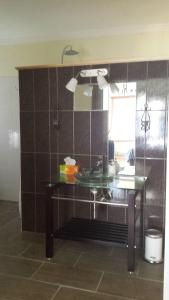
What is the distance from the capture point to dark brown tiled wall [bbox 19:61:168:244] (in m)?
2.68

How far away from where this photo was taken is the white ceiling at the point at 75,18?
9.85ft

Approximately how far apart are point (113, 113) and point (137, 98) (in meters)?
0.28

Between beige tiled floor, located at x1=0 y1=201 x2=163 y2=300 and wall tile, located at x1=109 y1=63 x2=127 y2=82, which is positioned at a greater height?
wall tile, located at x1=109 y1=63 x2=127 y2=82

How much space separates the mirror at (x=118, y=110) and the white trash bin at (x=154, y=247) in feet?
2.31

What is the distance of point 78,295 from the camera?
6.82 feet

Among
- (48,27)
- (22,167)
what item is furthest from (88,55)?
(22,167)

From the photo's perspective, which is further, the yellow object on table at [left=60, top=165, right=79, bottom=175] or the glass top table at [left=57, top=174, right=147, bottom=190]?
the yellow object on table at [left=60, top=165, right=79, bottom=175]

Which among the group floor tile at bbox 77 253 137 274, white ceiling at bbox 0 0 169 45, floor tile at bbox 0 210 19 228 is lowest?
floor tile at bbox 77 253 137 274

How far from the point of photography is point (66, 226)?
2.82 metres

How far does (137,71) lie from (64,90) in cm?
77

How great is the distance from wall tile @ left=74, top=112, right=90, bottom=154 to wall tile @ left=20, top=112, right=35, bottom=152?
0.50 metres

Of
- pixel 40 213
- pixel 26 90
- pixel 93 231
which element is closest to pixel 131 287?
pixel 93 231

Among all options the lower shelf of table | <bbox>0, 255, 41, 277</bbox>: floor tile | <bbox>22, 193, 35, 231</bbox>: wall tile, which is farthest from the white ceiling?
<bbox>0, 255, 41, 277</bbox>: floor tile

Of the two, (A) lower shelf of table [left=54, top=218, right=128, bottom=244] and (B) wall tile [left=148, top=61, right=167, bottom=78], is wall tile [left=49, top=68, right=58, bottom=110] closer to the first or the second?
(B) wall tile [left=148, top=61, right=167, bottom=78]
